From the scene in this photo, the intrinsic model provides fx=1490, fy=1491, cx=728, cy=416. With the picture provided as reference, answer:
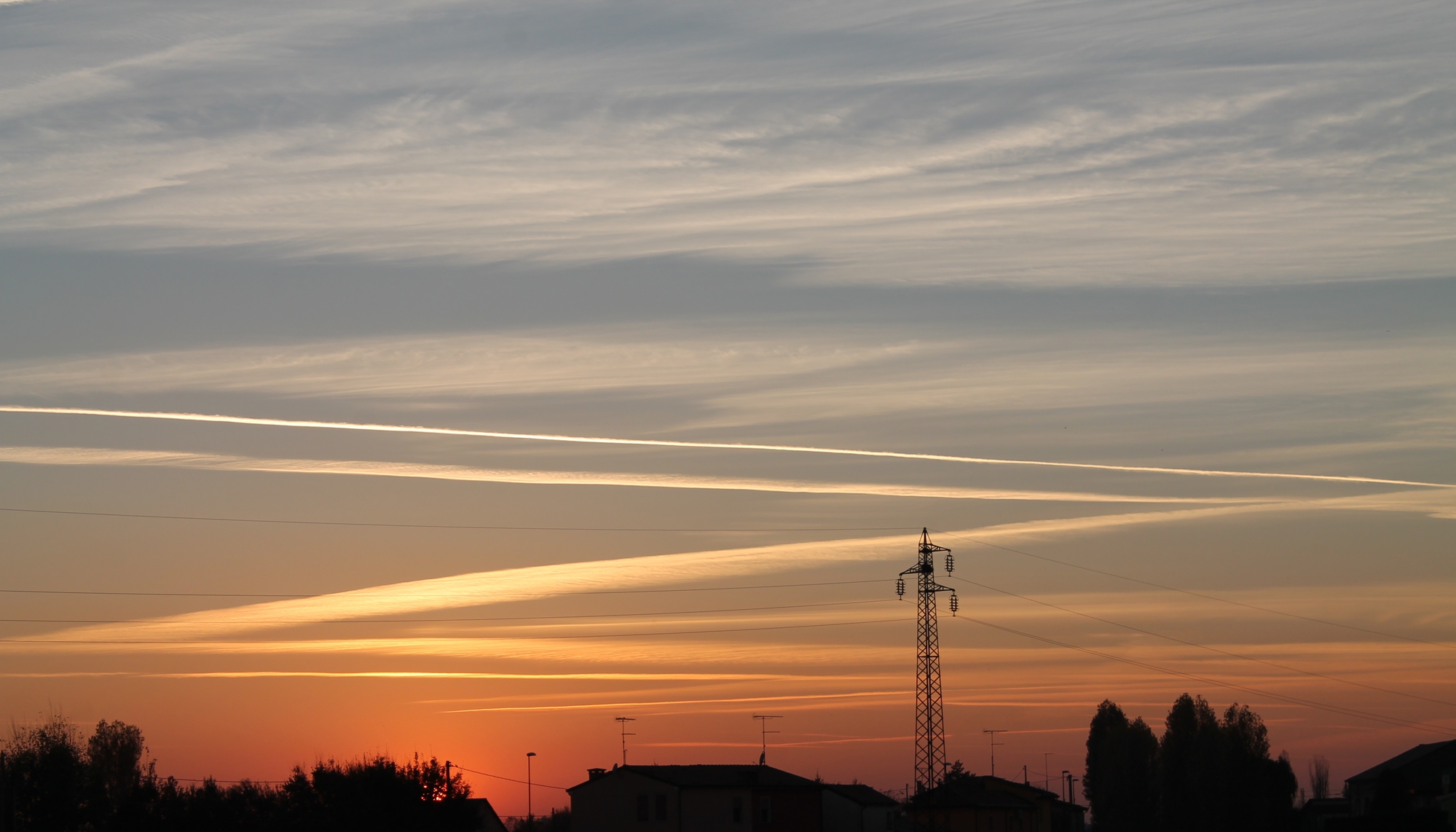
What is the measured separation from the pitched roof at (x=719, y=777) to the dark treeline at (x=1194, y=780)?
50347mm

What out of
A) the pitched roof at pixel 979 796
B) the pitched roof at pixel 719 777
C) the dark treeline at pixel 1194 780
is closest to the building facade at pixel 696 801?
the pitched roof at pixel 719 777

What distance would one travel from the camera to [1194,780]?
476 ft

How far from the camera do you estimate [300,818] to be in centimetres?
7775

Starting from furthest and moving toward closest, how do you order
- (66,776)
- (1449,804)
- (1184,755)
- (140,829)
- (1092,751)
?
(1092,751) < (1184,755) < (1449,804) < (66,776) < (140,829)

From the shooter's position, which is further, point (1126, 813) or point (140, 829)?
point (1126, 813)

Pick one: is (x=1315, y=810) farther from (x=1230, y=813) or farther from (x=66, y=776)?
(x=66, y=776)

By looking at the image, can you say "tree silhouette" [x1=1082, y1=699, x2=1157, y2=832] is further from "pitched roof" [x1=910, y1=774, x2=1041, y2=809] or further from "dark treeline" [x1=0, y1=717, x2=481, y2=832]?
"dark treeline" [x1=0, y1=717, x2=481, y2=832]

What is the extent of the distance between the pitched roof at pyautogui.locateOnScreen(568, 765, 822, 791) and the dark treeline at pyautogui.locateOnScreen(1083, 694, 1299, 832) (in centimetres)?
5035

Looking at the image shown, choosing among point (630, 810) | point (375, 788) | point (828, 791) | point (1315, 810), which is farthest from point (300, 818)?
point (1315, 810)

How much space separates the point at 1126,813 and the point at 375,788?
327ft

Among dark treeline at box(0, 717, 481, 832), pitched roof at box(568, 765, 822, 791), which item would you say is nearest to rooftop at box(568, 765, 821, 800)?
pitched roof at box(568, 765, 822, 791)

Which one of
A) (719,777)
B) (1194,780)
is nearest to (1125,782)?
(1194,780)

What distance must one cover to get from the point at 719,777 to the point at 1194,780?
5806cm

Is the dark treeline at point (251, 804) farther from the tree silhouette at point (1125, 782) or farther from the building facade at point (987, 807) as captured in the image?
the tree silhouette at point (1125, 782)
